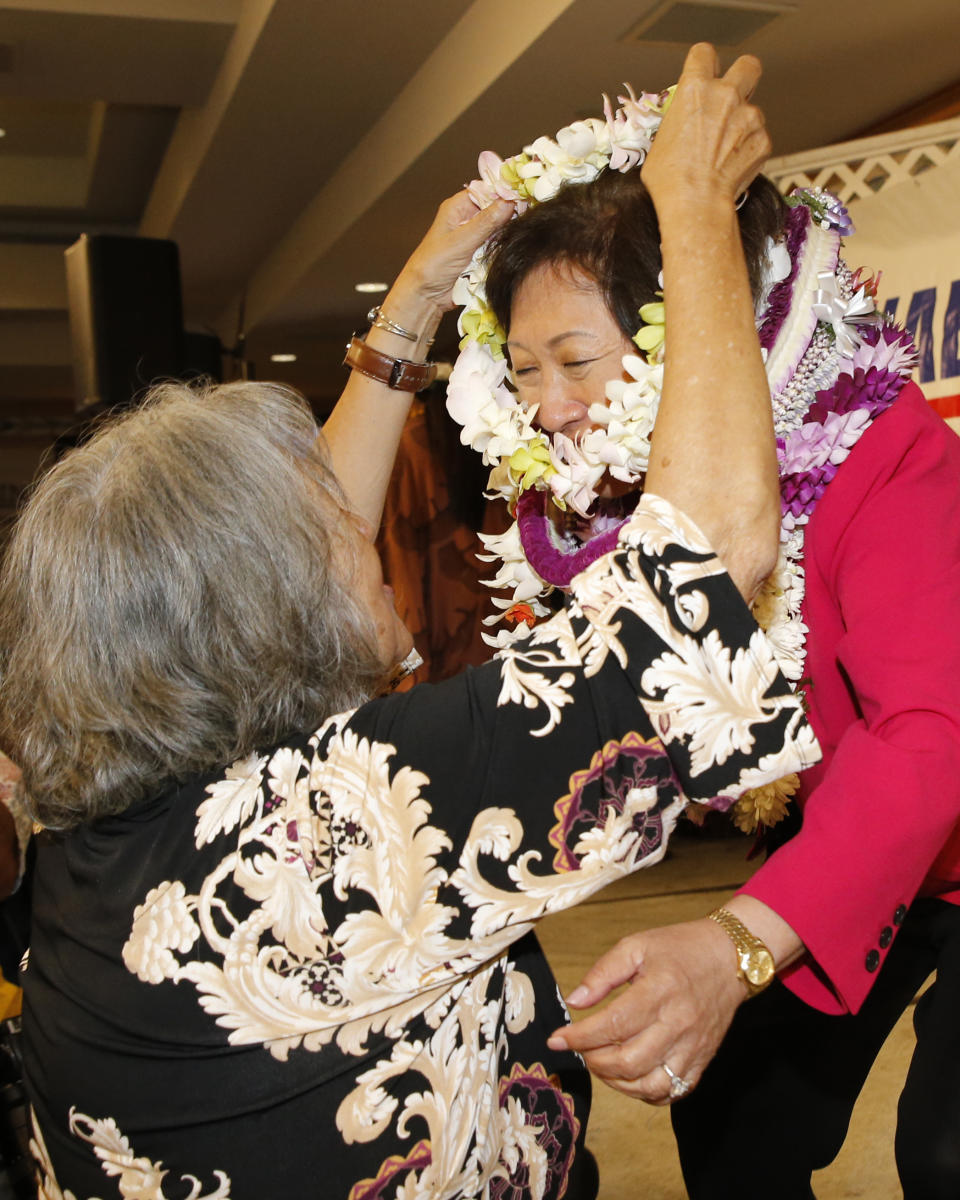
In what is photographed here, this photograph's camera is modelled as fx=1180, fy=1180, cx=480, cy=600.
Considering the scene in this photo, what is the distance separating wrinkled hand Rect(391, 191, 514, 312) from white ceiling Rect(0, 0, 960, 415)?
9.34 feet

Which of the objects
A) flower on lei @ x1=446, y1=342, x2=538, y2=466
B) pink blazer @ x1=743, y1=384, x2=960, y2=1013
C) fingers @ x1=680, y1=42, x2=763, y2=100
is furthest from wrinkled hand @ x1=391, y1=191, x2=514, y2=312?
pink blazer @ x1=743, y1=384, x2=960, y2=1013

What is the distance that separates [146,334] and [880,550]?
492cm

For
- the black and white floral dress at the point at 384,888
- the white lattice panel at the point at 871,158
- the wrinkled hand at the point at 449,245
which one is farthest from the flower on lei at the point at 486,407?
the white lattice panel at the point at 871,158

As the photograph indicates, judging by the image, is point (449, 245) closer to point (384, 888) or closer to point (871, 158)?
point (384, 888)

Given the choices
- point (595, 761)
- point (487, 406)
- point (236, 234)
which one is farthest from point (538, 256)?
point (236, 234)

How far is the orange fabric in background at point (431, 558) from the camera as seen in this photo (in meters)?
4.02

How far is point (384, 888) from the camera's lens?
106cm

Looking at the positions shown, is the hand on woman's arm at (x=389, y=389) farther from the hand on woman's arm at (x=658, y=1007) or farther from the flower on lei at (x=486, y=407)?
the hand on woman's arm at (x=658, y=1007)

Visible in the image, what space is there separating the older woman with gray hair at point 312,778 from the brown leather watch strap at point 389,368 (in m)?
0.65

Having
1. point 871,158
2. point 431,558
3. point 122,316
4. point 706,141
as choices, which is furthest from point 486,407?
point 122,316

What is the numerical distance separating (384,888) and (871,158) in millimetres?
4044

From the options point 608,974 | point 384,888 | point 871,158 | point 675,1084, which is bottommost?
point 675,1084

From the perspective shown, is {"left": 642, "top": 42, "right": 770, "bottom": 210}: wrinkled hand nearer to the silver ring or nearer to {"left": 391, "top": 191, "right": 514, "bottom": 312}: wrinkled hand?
{"left": 391, "top": 191, "right": 514, "bottom": 312}: wrinkled hand

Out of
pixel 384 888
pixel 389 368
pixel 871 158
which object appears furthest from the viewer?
pixel 871 158
